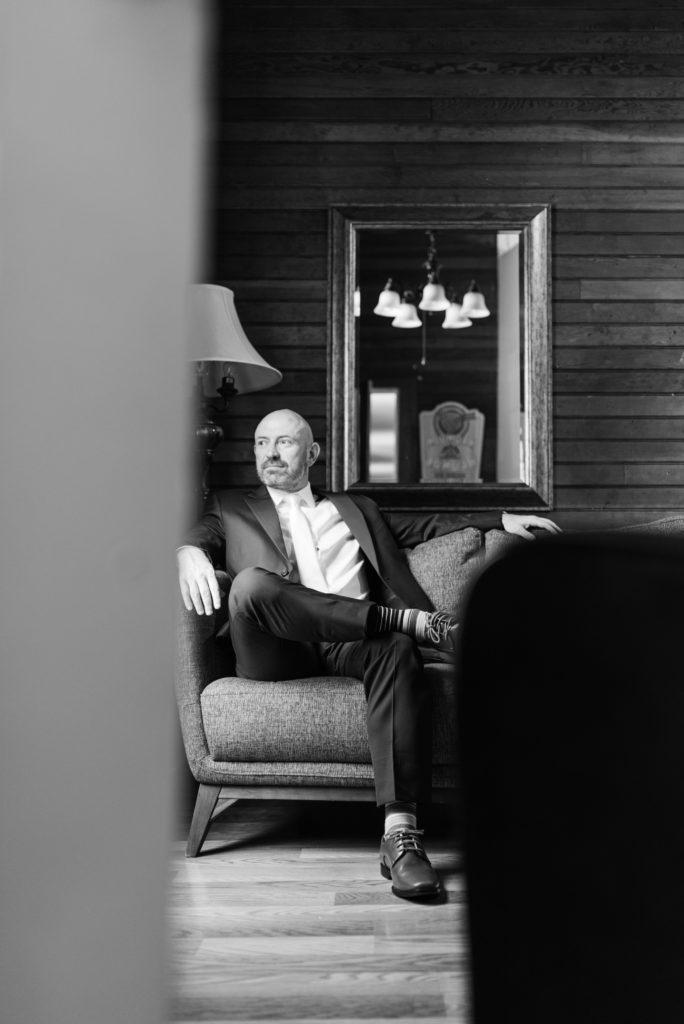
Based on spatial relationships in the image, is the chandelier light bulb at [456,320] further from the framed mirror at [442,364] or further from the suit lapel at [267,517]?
the suit lapel at [267,517]

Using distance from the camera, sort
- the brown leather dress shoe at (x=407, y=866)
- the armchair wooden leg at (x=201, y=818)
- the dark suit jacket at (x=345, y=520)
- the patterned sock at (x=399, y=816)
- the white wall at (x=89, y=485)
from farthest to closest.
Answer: the dark suit jacket at (x=345, y=520), the armchair wooden leg at (x=201, y=818), the patterned sock at (x=399, y=816), the brown leather dress shoe at (x=407, y=866), the white wall at (x=89, y=485)

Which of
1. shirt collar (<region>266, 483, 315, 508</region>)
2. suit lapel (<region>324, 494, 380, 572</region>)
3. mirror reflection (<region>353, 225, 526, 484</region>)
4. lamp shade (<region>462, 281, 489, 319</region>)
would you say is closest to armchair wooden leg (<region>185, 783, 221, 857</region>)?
suit lapel (<region>324, 494, 380, 572</region>)

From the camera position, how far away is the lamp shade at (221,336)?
2805 mm

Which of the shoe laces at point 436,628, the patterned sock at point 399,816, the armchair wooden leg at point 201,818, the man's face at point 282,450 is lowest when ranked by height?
the armchair wooden leg at point 201,818

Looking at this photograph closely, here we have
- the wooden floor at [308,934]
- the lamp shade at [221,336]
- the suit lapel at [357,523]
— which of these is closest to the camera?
the wooden floor at [308,934]

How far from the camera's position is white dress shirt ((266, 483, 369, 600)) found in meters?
2.58

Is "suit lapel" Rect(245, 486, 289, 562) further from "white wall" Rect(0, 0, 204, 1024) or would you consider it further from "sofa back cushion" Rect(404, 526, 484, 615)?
"white wall" Rect(0, 0, 204, 1024)

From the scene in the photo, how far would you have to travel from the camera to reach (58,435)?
14.3 inches

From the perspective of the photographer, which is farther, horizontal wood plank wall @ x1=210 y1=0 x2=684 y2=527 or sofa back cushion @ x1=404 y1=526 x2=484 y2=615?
horizontal wood plank wall @ x1=210 y1=0 x2=684 y2=527

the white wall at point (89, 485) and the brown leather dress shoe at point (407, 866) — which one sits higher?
the white wall at point (89, 485)

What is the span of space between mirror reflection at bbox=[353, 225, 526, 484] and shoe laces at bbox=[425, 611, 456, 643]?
1114mm

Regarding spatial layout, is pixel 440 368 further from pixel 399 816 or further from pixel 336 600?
pixel 399 816

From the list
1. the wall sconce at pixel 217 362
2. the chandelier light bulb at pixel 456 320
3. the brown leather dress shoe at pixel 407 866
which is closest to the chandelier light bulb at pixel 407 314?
the chandelier light bulb at pixel 456 320

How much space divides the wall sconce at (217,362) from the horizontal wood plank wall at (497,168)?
255mm
